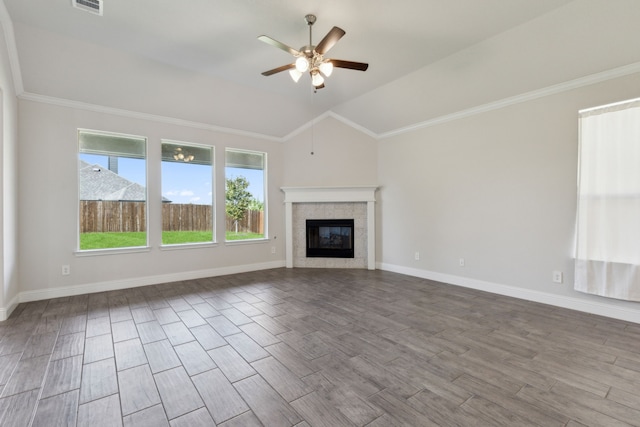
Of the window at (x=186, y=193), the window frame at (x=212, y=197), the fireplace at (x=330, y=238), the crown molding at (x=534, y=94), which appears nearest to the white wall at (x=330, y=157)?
the fireplace at (x=330, y=238)

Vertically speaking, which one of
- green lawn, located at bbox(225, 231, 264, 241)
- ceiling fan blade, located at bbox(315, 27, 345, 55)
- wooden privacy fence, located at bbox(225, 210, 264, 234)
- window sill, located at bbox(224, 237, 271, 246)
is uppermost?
ceiling fan blade, located at bbox(315, 27, 345, 55)

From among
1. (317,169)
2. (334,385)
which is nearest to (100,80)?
(317,169)

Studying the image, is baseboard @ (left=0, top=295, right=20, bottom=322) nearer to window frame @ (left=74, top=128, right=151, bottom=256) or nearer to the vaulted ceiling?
window frame @ (left=74, top=128, right=151, bottom=256)

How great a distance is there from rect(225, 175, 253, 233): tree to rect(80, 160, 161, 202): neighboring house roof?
4.56ft

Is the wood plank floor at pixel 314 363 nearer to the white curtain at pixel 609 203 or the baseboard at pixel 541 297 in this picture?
the baseboard at pixel 541 297

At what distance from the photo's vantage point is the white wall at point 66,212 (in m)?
3.59

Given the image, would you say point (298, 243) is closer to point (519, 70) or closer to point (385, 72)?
point (385, 72)

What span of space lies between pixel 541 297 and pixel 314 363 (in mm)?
3240

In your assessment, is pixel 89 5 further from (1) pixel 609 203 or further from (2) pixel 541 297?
(2) pixel 541 297

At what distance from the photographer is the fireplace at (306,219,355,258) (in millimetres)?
5828

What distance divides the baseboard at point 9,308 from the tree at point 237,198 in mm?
2945

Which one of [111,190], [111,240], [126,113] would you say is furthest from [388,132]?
[111,240]

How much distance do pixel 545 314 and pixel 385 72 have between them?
146 inches

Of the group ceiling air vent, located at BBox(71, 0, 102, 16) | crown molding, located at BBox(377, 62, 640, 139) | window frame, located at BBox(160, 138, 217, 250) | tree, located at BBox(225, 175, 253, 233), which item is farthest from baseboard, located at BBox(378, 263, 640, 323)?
ceiling air vent, located at BBox(71, 0, 102, 16)
